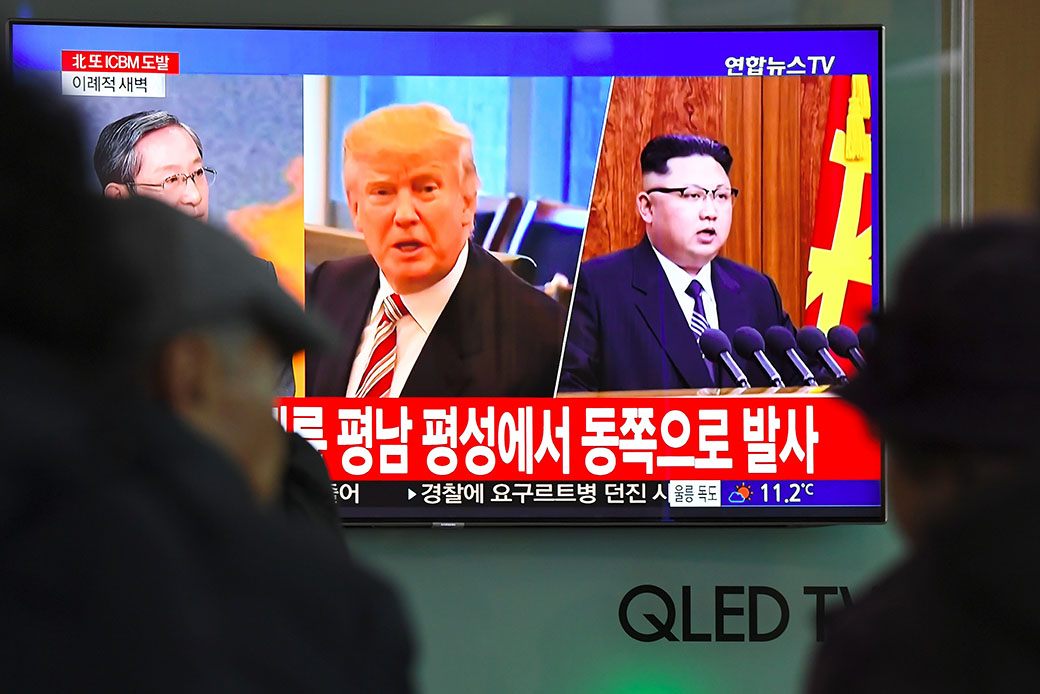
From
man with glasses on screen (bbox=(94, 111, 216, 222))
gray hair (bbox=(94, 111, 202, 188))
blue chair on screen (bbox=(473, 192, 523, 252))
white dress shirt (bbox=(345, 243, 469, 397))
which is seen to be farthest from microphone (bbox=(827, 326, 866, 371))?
gray hair (bbox=(94, 111, 202, 188))

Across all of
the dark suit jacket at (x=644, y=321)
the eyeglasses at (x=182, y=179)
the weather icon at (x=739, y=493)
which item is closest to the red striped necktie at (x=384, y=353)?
the dark suit jacket at (x=644, y=321)

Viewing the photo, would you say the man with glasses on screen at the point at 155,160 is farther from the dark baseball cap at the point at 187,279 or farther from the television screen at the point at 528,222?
the dark baseball cap at the point at 187,279

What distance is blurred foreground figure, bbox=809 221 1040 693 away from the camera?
84cm

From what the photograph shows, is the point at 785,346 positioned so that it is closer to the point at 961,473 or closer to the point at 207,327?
the point at 961,473

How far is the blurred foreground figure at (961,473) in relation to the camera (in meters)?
0.84

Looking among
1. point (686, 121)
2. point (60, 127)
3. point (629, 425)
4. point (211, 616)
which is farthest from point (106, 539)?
point (686, 121)

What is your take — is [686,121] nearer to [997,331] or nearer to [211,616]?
[997,331]

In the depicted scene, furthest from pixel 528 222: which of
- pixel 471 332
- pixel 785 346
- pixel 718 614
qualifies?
pixel 718 614

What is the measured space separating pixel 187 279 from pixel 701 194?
241 centimetres

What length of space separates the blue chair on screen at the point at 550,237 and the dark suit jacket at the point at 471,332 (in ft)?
0.22

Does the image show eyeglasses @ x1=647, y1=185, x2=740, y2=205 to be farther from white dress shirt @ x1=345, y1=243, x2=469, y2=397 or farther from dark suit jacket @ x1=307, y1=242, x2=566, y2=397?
white dress shirt @ x1=345, y1=243, x2=469, y2=397

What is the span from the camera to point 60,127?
0.81 meters

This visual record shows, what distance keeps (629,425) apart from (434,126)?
2.98 feet

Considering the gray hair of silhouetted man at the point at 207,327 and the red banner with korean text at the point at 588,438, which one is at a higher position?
the gray hair of silhouetted man at the point at 207,327
